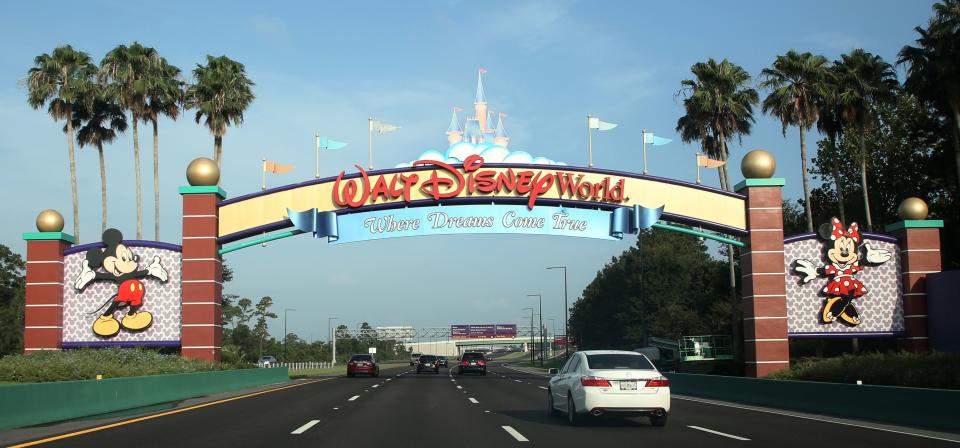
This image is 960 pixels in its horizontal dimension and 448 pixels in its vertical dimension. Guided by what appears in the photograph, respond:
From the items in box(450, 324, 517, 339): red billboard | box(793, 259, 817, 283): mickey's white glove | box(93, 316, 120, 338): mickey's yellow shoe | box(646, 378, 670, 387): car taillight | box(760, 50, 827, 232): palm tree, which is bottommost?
box(450, 324, 517, 339): red billboard

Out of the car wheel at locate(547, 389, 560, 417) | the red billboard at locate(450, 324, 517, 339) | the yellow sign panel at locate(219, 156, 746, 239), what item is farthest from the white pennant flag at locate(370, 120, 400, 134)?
the red billboard at locate(450, 324, 517, 339)

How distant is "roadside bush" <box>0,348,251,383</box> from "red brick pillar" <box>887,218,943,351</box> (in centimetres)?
2829

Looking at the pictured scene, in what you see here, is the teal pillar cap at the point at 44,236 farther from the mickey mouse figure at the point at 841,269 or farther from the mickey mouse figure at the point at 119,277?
the mickey mouse figure at the point at 841,269

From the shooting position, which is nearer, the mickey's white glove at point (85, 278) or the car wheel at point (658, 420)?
the car wheel at point (658, 420)

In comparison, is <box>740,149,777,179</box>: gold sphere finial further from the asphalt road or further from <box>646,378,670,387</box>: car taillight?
<box>646,378,670,387</box>: car taillight

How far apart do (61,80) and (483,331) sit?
5035 inches

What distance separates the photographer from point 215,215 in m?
37.8

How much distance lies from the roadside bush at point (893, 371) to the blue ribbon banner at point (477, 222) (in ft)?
34.5

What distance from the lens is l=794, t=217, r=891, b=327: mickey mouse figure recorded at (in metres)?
36.3

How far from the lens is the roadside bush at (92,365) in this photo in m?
26.8

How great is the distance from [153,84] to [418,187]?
22586mm

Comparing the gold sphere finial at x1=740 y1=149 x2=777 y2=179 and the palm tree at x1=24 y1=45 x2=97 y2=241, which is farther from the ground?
the palm tree at x1=24 y1=45 x2=97 y2=241

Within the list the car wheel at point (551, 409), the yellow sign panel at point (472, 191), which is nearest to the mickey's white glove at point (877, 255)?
the yellow sign panel at point (472, 191)

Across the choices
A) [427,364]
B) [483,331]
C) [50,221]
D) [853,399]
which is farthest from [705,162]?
[483,331]
